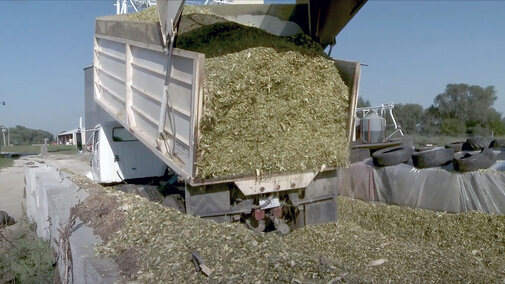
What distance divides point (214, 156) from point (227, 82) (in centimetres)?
93

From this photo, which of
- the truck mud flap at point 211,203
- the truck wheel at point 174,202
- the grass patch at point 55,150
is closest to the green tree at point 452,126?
the grass patch at point 55,150

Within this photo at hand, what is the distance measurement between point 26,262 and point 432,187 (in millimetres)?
6365

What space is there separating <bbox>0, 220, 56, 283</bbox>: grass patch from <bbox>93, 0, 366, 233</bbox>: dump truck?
2.21 metres

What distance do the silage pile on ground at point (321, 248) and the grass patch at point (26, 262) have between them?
1.25 meters

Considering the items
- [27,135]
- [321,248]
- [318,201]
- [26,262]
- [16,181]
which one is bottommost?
[27,135]

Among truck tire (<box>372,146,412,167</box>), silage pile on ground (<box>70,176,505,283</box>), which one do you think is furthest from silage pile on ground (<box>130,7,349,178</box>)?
truck tire (<box>372,146,412,167</box>)

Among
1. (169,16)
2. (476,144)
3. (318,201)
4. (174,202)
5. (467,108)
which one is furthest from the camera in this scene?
(467,108)

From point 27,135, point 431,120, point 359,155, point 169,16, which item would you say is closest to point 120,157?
point 169,16

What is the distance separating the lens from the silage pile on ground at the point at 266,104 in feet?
19.1

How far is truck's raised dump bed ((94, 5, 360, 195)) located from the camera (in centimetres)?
578

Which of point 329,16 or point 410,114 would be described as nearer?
point 329,16

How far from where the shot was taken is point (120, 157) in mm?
9594

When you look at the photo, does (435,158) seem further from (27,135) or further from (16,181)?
(27,135)

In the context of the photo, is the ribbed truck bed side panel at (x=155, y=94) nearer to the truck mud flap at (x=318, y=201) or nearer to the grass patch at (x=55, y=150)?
the truck mud flap at (x=318, y=201)
